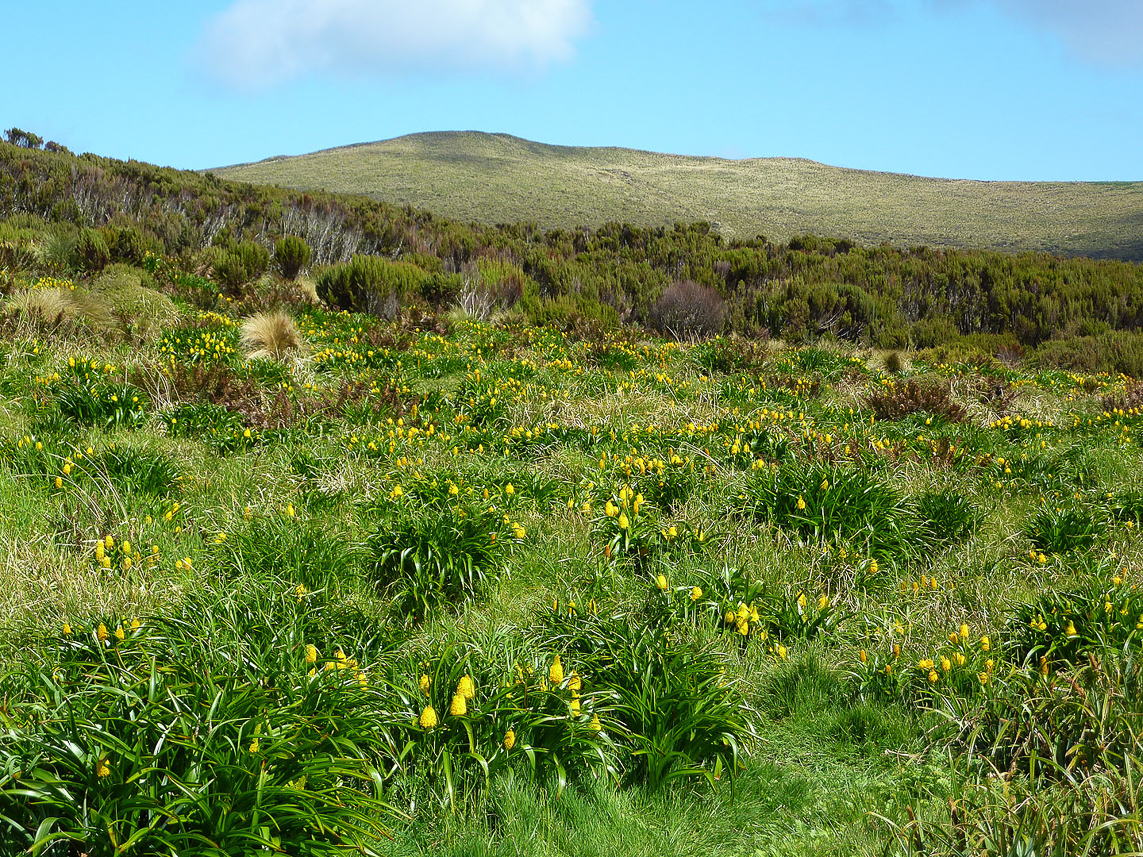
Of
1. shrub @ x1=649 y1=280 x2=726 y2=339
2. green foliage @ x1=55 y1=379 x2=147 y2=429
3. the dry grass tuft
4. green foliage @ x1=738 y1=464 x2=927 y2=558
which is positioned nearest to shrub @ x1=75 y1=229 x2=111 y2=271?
the dry grass tuft

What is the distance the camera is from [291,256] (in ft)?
45.7

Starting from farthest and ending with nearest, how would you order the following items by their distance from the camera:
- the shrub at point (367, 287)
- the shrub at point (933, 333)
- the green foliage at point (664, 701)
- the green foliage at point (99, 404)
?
the shrub at point (933, 333), the shrub at point (367, 287), the green foliage at point (99, 404), the green foliage at point (664, 701)

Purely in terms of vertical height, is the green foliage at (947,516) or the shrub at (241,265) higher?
the shrub at (241,265)

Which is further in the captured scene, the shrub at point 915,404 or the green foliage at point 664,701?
the shrub at point 915,404

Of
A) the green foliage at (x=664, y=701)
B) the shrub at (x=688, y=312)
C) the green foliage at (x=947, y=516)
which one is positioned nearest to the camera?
the green foliage at (x=664, y=701)

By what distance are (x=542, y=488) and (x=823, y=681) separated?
2.20 metres

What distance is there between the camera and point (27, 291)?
8805 mm

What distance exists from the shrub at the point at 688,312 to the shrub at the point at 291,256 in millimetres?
6736

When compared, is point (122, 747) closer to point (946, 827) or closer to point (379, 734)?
point (379, 734)

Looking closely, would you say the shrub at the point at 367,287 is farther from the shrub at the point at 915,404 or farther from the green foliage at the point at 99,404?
the shrub at the point at 915,404

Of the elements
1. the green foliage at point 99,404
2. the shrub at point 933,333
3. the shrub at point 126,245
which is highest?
the shrub at point 126,245

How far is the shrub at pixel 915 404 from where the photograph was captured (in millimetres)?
7496

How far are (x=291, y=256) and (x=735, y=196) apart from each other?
201 ft

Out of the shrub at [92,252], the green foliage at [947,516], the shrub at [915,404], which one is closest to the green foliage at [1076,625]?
the green foliage at [947,516]
